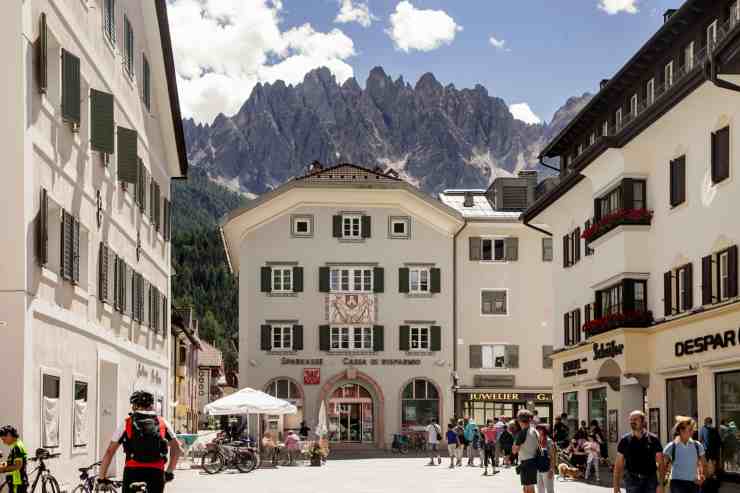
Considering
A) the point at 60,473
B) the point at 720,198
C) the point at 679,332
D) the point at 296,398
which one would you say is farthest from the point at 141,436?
the point at 296,398

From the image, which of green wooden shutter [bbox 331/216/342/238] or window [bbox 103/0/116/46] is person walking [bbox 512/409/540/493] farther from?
green wooden shutter [bbox 331/216/342/238]

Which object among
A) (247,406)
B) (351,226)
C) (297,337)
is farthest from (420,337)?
(247,406)

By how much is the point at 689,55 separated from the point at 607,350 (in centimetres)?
871

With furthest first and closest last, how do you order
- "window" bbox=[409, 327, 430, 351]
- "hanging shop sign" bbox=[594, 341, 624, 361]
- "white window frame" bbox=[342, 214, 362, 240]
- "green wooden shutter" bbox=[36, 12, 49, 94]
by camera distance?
"white window frame" bbox=[342, 214, 362, 240] < "window" bbox=[409, 327, 430, 351] < "hanging shop sign" bbox=[594, 341, 624, 361] < "green wooden shutter" bbox=[36, 12, 49, 94]

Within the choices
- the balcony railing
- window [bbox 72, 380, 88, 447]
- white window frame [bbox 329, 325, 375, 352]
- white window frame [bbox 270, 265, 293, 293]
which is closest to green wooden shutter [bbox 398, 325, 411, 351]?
white window frame [bbox 329, 325, 375, 352]

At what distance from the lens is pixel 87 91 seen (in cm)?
2392

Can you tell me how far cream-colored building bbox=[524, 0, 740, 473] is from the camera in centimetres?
2800

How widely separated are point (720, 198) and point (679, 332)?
4292mm

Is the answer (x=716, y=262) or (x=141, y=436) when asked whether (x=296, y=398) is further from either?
(x=141, y=436)

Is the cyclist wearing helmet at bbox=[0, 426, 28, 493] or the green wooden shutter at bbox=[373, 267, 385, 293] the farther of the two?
the green wooden shutter at bbox=[373, 267, 385, 293]

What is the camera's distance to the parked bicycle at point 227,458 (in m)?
38.7

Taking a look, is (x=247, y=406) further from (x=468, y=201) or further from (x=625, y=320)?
(x=468, y=201)

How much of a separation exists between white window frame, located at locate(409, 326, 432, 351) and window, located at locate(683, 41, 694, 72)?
30.0 meters

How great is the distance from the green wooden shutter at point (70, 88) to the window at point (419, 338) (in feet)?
135
